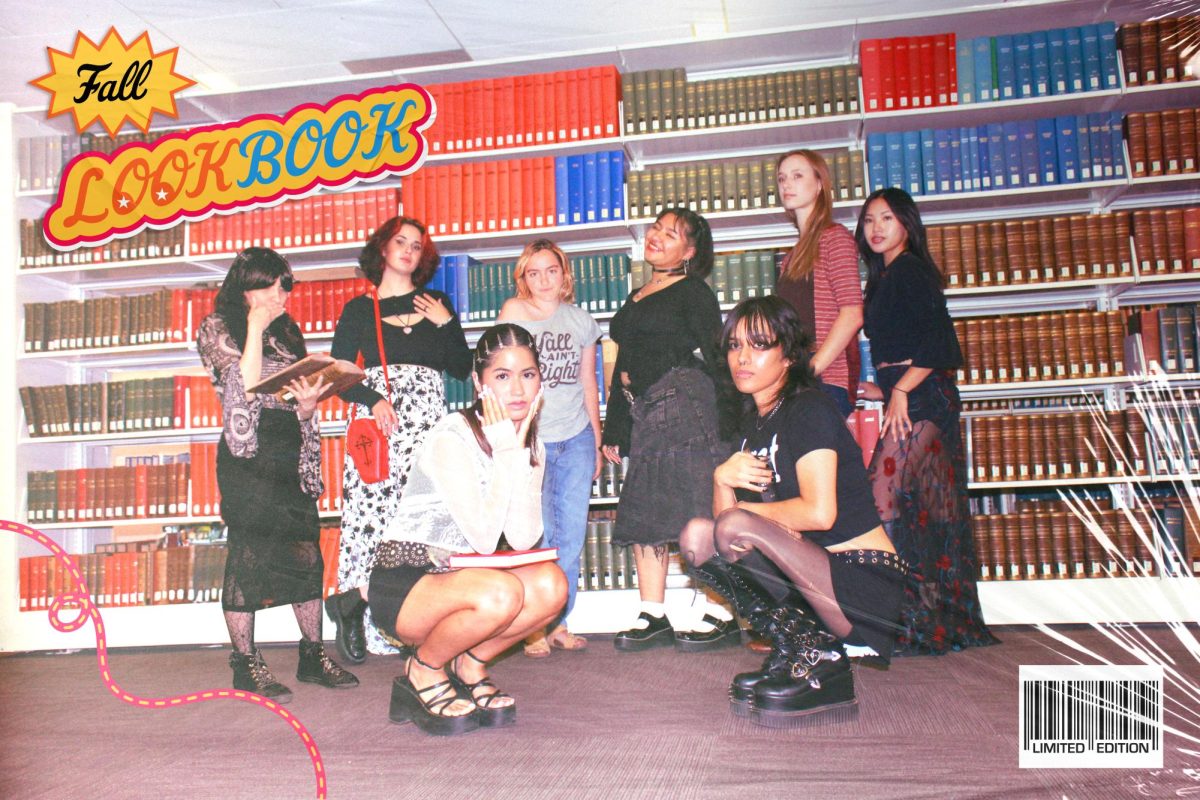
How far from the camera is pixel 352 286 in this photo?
1990 mm

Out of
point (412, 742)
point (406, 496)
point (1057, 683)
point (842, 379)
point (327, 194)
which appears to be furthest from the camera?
point (842, 379)

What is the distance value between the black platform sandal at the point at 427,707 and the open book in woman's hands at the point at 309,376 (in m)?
0.60

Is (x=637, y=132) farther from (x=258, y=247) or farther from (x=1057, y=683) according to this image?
(x=1057, y=683)

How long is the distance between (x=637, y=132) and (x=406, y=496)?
1252 millimetres

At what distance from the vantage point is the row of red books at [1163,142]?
202 centimetres

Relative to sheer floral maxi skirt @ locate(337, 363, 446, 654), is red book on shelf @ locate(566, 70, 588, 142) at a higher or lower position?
higher

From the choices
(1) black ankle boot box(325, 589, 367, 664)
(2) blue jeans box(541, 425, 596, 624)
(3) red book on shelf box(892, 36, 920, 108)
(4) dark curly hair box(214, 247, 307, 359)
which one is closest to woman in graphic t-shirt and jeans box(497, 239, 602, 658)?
(2) blue jeans box(541, 425, 596, 624)

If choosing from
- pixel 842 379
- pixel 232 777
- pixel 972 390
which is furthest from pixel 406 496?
pixel 972 390

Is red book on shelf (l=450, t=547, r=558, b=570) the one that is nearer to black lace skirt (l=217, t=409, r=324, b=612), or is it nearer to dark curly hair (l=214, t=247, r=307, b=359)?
black lace skirt (l=217, t=409, r=324, b=612)

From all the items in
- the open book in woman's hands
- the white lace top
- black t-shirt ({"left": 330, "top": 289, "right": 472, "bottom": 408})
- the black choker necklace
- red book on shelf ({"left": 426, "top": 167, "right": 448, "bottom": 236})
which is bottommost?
the white lace top

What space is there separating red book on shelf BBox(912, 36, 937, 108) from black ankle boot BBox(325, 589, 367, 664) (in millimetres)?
1851

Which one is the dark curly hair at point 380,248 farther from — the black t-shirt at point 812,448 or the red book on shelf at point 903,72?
the red book on shelf at point 903,72

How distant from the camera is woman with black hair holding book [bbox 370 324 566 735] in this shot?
1.63 m

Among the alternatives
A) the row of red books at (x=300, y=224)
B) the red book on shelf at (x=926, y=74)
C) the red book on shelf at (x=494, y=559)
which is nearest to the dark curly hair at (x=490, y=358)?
the red book on shelf at (x=494, y=559)
